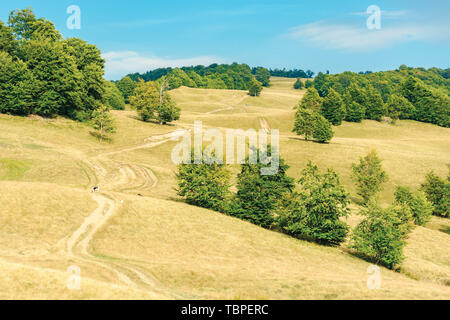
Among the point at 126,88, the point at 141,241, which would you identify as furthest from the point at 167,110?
the point at 126,88

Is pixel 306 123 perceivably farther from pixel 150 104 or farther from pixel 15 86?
pixel 15 86

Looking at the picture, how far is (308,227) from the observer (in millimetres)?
50656

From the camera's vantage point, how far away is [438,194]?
252 feet

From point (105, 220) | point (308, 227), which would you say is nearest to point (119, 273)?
point (105, 220)

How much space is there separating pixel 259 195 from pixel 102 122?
2179 inches

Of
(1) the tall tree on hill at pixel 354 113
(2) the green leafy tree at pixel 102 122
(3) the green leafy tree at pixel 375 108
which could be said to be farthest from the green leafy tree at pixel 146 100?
(3) the green leafy tree at pixel 375 108

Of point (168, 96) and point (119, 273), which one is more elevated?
point (168, 96)

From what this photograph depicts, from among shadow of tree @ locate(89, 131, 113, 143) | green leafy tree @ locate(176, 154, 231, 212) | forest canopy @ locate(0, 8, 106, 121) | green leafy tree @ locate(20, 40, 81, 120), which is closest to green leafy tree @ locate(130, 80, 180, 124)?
forest canopy @ locate(0, 8, 106, 121)

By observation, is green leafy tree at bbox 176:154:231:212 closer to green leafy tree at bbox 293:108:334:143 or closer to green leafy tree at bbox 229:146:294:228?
green leafy tree at bbox 229:146:294:228

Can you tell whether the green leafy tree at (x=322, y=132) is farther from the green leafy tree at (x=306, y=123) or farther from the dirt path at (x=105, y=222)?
the dirt path at (x=105, y=222)

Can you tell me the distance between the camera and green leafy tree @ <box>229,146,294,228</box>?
5488 cm

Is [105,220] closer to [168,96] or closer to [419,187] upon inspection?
[419,187]
